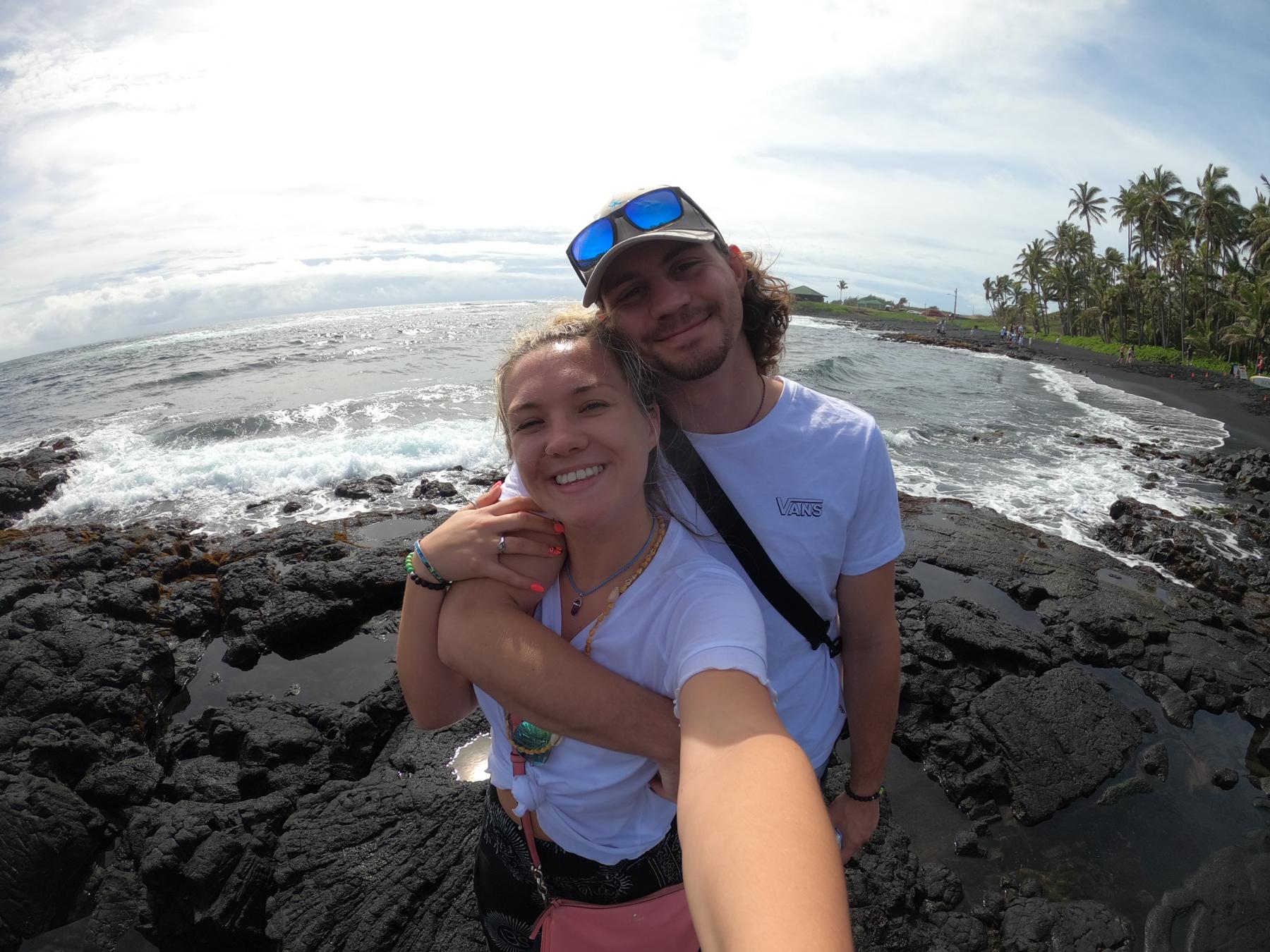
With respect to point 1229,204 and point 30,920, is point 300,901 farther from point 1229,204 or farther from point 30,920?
point 1229,204

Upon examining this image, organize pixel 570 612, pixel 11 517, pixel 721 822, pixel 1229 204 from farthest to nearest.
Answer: pixel 1229 204, pixel 11 517, pixel 570 612, pixel 721 822

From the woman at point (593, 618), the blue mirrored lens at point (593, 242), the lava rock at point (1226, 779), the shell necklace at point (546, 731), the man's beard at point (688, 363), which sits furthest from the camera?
the lava rock at point (1226, 779)

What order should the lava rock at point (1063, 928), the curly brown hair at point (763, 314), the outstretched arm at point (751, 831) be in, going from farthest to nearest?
the lava rock at point (1063, 928) < the curly brown hair at point (763, 314) < the outstretched arm at point (751, 831)

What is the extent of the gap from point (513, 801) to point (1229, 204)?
57115mm

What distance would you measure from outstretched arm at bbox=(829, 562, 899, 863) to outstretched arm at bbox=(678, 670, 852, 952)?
34.5 inches

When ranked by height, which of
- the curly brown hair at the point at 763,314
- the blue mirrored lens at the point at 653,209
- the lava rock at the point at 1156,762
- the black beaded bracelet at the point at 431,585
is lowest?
the lava rock at the point at 1156,762

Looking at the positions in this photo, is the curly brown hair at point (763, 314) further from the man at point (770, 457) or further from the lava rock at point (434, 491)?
the lava rock at point (434, 491)

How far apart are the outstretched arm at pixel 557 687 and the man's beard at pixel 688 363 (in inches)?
37.1

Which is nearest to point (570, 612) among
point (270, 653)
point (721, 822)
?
point (721, 822)

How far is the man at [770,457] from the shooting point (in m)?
2.07

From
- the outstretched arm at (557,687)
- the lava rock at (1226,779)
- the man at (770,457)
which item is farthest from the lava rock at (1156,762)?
the outstretched arm at (557,687)

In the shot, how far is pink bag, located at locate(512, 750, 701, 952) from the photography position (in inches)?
75.6

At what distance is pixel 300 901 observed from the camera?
395 centimetres

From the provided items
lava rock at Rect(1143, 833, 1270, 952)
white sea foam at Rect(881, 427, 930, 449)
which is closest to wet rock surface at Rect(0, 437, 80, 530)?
lava rock at Rect(1143, 833, 1270, 952)
